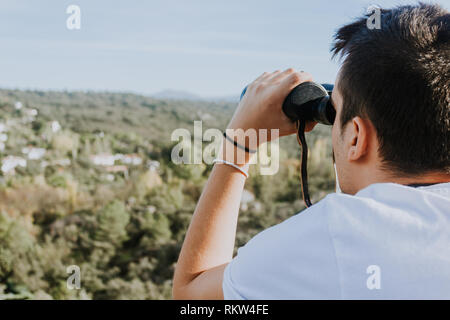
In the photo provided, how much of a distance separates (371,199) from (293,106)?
0.23m

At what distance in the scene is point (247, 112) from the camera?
635 millimetres

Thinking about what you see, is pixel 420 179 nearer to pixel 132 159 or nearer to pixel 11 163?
pixel 132 159

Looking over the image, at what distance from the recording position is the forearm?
566 mm

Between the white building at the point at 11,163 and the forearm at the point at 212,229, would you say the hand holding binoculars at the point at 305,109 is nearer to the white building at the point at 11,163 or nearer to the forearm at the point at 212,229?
the forearm at the point at 212,229

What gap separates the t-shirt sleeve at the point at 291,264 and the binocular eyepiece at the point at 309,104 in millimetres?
221

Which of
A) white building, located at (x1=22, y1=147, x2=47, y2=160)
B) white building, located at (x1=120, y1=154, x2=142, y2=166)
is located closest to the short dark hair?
white building, located at (x1=120, y1=154, x2=142, y2=166)

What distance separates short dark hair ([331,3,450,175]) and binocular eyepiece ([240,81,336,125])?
0.35 ft

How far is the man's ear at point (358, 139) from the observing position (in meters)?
0.51

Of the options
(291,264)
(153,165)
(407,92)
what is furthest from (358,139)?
(153,165)

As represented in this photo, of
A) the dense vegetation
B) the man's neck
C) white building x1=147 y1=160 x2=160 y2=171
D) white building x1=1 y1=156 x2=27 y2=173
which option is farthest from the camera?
white building x1=1 y1=156 x2=27 y2=173

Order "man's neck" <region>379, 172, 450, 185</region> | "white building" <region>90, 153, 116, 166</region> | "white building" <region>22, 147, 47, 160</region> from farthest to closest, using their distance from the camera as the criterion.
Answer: "white building" <region>22, 147, 47, 160</region>
"white building" <region>90, 153, 116, 166</region>
"man's neck" <region>379, 172, 450, 185</region>

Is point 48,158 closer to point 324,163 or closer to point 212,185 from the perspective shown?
point 324,163

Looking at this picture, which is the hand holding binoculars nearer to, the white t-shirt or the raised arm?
the raised arm

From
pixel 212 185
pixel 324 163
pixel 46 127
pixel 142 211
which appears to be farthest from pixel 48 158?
pixel 212 185
